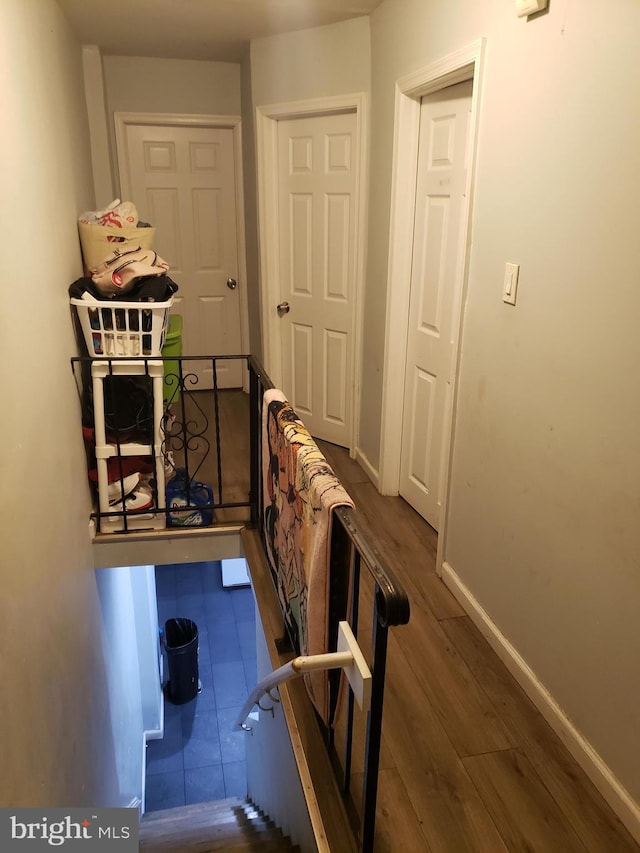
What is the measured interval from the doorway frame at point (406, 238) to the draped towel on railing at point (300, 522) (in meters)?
0.73

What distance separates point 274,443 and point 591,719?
4.12ft

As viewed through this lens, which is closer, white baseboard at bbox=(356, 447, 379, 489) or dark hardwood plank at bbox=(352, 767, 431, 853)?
dark hardwood plank at bbox=(352, 767, 431, 853)

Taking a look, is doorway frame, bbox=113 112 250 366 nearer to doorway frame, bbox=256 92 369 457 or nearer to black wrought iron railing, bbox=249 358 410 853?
doorway frame, bbox=256 92 369 457

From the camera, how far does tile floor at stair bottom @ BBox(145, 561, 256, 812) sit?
169 inches

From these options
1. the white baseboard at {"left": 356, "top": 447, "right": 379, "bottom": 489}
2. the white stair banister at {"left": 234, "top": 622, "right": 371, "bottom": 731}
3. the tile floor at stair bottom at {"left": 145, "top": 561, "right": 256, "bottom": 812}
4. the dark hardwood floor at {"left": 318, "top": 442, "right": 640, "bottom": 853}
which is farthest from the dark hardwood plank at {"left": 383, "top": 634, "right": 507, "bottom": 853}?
the tile floor at stair bottom at {"left": 145, "top": 561, "right": 256, "bottom": 812}

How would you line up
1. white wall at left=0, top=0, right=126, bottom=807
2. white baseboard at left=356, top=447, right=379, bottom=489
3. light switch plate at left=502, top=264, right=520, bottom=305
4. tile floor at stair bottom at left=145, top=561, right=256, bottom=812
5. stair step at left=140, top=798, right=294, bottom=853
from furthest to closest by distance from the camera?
tile floor at stair bottom at left=145, top=561, right=256, bottom=812
white baseboard at left=356, top=447, right=379, bottom=489
stair step at left=140, top=798, right=294, bottom=853
light switch plate at left=502, top=264, right=520, bottom=305
white wall at left=0, top=0, right=126, bottom=807

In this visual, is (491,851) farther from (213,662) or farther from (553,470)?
(213,662)

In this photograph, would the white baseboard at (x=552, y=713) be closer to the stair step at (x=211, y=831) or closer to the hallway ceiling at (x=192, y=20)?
the stair step at (x=211, y=831)

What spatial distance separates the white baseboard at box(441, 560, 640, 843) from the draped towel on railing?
2.35ft

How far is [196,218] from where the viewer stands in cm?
447

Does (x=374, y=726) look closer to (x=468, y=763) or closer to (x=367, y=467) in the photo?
(x=468, y=763)

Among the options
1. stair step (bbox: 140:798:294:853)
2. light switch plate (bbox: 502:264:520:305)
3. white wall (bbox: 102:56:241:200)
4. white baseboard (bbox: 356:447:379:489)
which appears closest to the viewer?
light switch plate (bbox: 502:264:520:305)

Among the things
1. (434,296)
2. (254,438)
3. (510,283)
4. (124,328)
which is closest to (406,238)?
(434,296)

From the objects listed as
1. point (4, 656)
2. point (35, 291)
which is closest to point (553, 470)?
point (4, 656)
